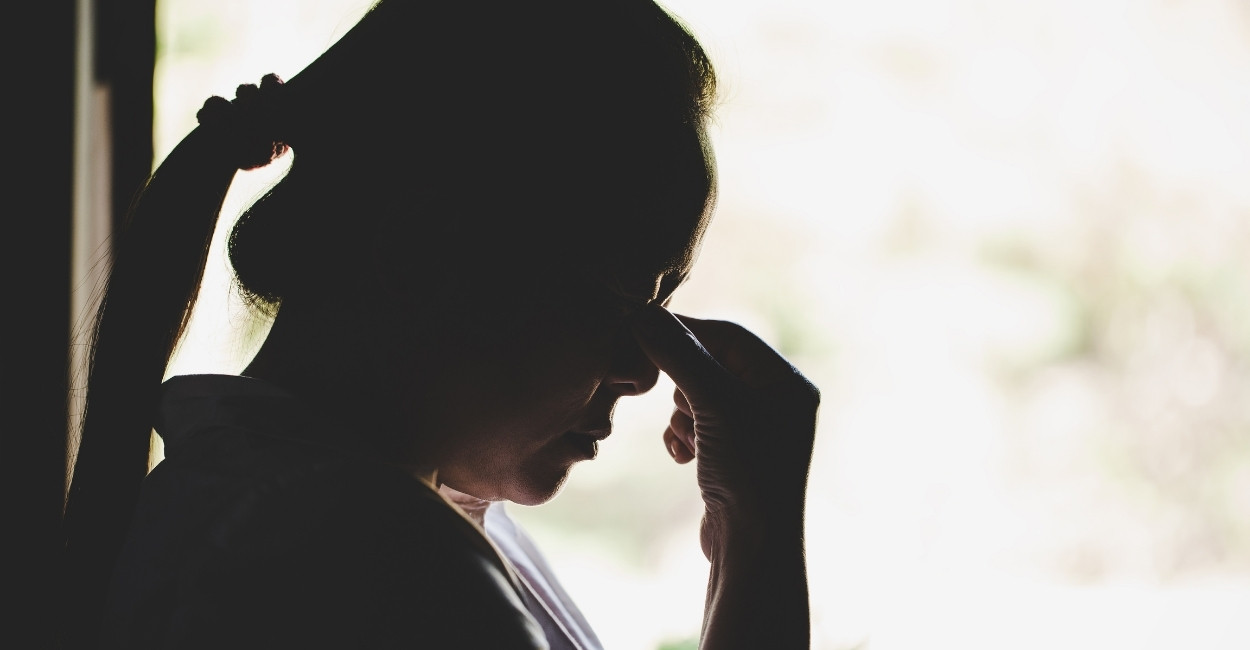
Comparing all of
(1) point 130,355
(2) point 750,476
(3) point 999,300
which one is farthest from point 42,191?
(3) point 999,300

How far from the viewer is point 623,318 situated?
0.65 m

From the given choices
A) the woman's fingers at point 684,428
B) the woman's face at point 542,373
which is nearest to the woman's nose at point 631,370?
the woman's face at point 542,373

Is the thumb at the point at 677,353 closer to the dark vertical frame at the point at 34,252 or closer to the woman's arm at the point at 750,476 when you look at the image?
the woman's arm at the point at 750,476

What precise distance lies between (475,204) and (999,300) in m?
0.68

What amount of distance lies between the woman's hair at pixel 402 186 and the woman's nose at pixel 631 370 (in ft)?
0.31

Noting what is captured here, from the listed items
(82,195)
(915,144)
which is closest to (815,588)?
(915,144)

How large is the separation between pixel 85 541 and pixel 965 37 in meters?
0.99

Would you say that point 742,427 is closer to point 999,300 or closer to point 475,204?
point 475,204

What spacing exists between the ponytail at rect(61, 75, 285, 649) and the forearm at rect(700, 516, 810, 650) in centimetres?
43

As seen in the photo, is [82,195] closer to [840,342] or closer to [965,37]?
[840,342]

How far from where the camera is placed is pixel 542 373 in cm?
63

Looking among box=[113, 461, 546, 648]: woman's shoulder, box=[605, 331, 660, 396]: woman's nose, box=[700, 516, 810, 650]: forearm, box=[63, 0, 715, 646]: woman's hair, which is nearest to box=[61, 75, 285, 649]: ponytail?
box=[63, 0, 715, 646]: woman's hair

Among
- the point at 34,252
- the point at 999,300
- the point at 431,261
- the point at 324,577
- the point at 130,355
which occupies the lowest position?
the point at 324,577

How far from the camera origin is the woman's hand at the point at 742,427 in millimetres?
666
